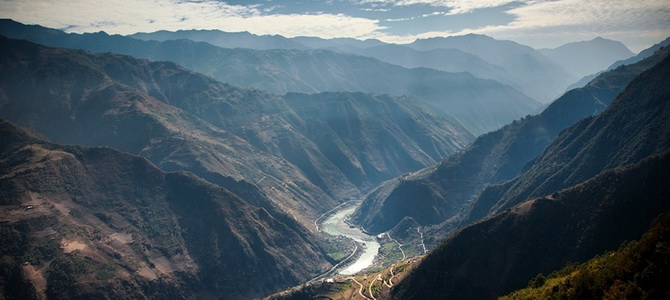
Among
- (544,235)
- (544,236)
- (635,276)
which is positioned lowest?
(544,236)

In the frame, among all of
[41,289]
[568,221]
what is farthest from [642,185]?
[41,289]

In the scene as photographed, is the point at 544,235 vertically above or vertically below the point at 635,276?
below

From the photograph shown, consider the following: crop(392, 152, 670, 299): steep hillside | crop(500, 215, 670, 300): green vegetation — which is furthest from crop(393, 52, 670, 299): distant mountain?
crop(500, 215, 670, 300): green vegetation

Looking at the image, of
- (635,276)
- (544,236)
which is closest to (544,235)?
(544,236)

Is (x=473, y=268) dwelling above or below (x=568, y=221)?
below

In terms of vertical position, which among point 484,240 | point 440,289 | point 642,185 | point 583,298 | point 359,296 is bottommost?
point 359,296

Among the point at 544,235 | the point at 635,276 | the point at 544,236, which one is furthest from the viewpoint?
the point at 544,235

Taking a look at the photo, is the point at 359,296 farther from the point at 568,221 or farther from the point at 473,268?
the point at 568,221

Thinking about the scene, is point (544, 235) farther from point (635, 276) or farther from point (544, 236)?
point (635, 276)

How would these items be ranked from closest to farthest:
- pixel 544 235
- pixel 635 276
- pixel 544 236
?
pixel 635 276, pixel 544 236, pixel 544 235
